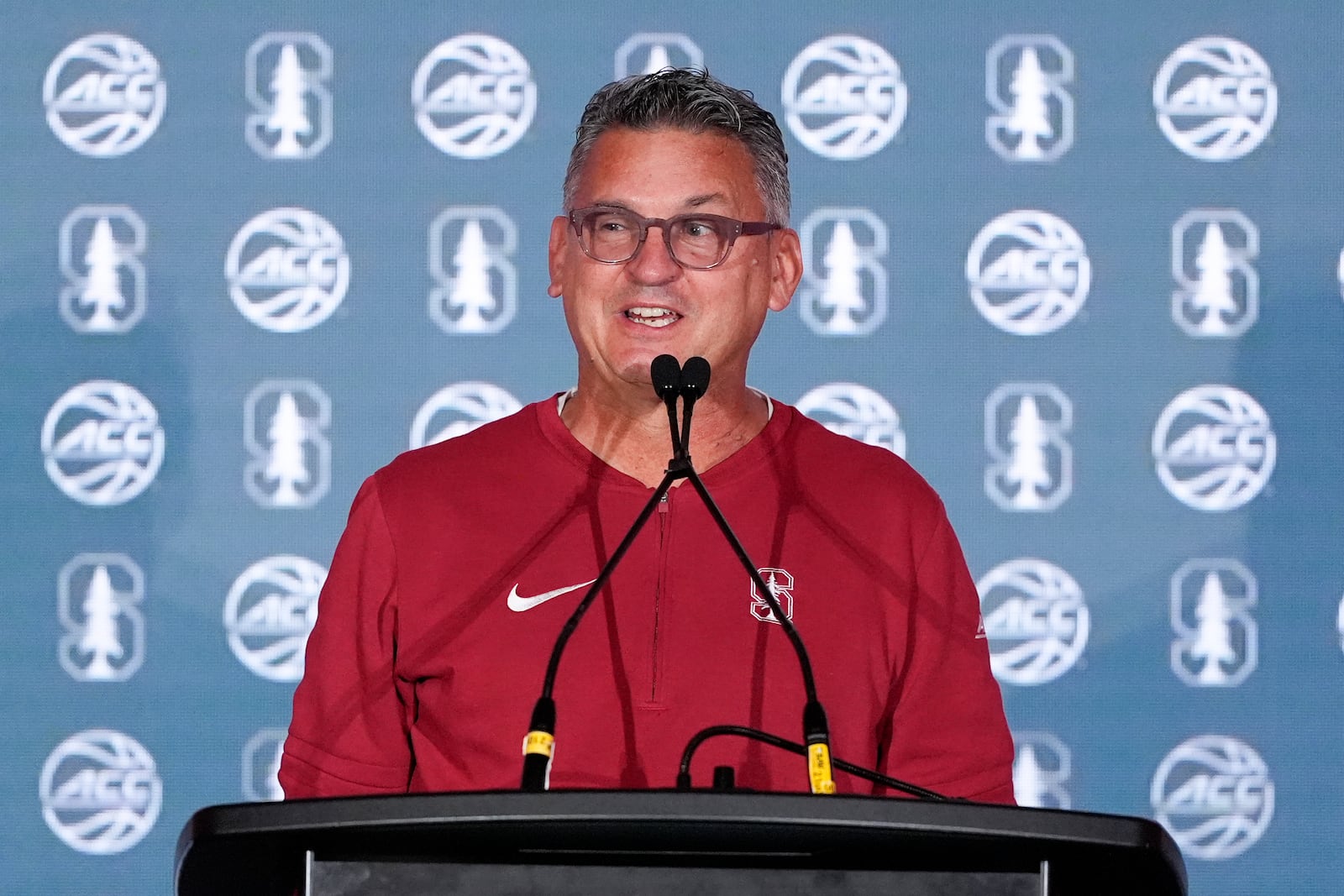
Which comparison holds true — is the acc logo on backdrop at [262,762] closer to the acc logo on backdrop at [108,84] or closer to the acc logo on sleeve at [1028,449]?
the acc logo on backdrop at [108,84]

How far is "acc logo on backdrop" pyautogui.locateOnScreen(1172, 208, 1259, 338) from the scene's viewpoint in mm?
2479

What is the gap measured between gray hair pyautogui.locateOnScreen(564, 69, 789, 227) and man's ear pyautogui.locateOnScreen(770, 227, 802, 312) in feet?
0.11

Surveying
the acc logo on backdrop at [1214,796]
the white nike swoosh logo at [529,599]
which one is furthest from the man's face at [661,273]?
the acc logo on backdrop at [1214,796]

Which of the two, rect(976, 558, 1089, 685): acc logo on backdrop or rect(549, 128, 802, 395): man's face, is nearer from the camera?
rect(549, 128, 802, 395): man's face

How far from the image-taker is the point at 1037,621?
8.11ft

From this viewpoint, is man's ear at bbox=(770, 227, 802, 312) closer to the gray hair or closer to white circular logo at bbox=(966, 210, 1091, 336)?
the gray hair

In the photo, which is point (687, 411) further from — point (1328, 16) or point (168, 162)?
point (1328, 16)

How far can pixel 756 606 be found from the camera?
1.67m

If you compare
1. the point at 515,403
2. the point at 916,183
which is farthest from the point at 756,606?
the point at 916,183

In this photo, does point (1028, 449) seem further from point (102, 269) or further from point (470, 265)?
point (102, 269)

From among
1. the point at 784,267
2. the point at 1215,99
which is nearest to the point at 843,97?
the point at 1215,99

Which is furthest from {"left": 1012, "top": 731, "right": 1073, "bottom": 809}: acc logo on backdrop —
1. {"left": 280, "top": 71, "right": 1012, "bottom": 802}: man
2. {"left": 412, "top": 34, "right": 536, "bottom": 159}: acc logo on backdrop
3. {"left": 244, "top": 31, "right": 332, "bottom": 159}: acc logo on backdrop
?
{"left": 244, "top": 31, "right": 332, "bottom": 159}: acc logo on backdrop

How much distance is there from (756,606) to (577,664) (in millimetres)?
206

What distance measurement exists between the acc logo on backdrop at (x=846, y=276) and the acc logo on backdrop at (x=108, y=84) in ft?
3.53
